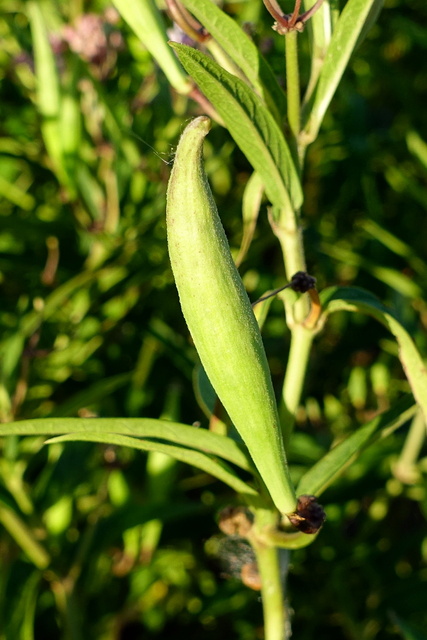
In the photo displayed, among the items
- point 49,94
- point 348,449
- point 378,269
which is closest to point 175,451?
point 348,449

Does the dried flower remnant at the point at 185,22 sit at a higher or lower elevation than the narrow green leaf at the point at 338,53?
higher

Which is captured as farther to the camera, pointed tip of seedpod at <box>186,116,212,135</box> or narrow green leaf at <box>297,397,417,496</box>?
narrow green leaf at <box>297,397,417,496</box>


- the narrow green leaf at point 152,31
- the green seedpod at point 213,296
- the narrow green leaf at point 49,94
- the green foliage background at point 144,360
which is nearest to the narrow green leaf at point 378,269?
the green foliage background at point 144,360

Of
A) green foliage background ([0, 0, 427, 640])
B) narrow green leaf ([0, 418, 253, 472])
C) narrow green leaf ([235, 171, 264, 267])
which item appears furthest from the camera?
green foliage background ([0, 0, 427, 640])

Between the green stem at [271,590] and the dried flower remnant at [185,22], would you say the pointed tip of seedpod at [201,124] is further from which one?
the green stem at [271,590]

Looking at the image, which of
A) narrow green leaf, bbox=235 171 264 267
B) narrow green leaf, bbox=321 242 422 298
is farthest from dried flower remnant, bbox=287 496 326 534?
narrow green leaf, bbox=321 242 422 298

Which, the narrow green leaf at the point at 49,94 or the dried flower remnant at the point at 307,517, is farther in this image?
the narrow green leaf at the point at 49,94

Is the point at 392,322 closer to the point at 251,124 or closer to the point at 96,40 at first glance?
the point at 251,124

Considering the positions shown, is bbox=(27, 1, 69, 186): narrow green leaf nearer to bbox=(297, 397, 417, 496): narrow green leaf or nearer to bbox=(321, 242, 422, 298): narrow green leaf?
bbox=(321, 242, 422, 298): narrow green leaf
